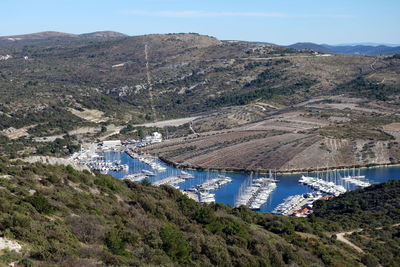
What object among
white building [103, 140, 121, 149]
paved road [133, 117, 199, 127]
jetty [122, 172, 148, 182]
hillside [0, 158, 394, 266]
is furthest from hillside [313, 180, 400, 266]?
paved road [133, 117, 199, 127]

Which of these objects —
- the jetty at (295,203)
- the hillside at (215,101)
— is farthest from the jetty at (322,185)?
the hillside at (215,101)

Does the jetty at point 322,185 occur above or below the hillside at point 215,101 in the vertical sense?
below

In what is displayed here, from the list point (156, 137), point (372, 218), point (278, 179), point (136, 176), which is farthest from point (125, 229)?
point (156, 137)

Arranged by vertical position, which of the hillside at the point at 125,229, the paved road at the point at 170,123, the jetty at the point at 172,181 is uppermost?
the hillside at the point at 125,229

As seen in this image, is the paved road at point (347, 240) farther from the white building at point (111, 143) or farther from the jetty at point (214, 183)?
the white building at point (111, 143)

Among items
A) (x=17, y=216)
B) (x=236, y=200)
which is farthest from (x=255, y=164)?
(x=17, y=216)

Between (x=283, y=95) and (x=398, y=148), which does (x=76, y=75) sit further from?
(x=398, y=148)
